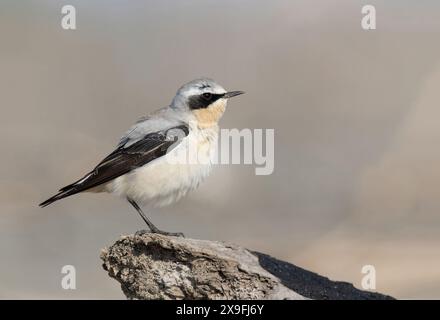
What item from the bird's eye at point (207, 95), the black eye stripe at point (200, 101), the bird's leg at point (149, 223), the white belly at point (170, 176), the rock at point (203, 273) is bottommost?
the rock at point (203, 273)

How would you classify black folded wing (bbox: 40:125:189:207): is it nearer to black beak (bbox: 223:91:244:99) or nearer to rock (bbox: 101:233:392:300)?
black beak (bbox: 223:91:244:99)

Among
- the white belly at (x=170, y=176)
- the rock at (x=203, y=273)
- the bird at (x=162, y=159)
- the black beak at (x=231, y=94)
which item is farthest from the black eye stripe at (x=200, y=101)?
the rock at (x=203, y=273)

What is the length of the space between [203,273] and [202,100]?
2.54 m

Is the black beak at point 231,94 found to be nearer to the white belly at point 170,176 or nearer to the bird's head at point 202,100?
the bird's head at point 202,100

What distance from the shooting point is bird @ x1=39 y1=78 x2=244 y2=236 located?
9.19 meters

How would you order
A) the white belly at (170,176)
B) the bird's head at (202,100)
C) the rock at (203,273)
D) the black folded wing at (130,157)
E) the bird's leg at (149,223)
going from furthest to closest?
1. the bird's head at (202,100)
2. the black folded wing at (130,157)
3. the white belly at (170,176)
4. the bird's leg at (149,223)
5. the rock at (203,273)

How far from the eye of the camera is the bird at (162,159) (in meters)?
9.19

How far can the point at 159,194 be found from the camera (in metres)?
9.27

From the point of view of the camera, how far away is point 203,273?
7.96 m

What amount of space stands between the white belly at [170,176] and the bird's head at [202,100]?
1.04ft

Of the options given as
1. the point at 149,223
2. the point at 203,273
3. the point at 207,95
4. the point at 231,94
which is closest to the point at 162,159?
the point at 149,223

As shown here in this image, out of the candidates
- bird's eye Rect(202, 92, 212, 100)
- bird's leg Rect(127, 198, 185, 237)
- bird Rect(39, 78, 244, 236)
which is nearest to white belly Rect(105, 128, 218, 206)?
bird Rect(39, 78, 244, 236)

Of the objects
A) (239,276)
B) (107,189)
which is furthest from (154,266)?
(107,189)
